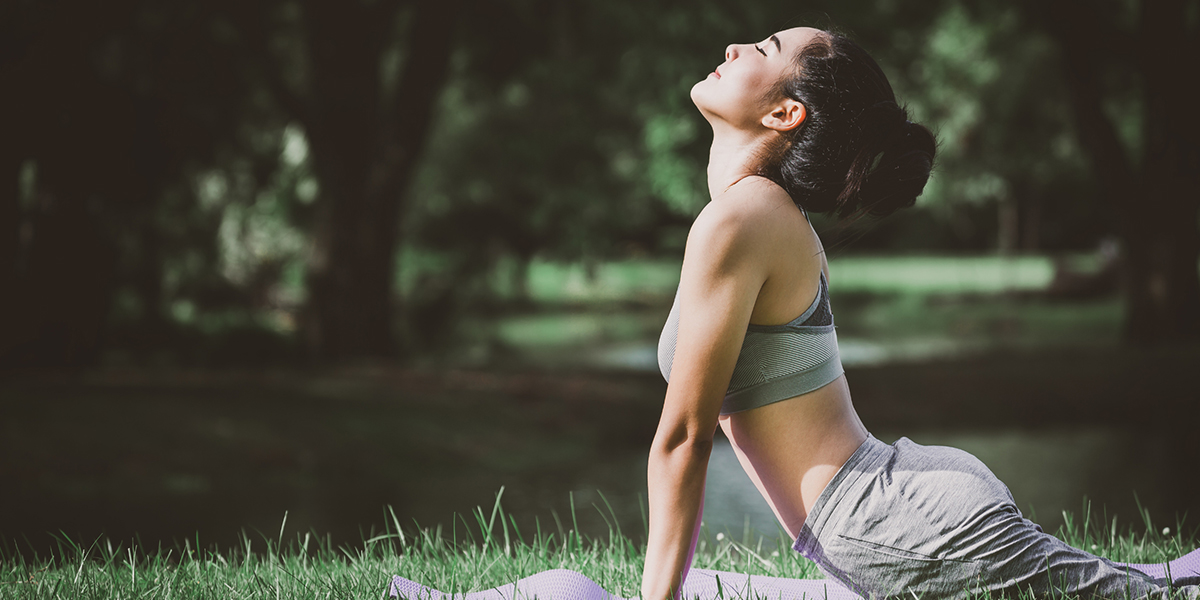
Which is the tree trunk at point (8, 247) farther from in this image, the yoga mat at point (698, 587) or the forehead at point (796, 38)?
the forehead at point (796, 38)

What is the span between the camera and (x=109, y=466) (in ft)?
30.7

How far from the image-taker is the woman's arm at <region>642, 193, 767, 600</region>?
7.60ft

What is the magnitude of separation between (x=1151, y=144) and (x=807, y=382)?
16.7 m

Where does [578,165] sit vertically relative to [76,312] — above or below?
above

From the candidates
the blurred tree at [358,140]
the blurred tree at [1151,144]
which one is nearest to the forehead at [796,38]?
the blurred tree at [358,140]

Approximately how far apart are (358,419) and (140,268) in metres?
6.99

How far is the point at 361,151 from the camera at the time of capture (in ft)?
47.8

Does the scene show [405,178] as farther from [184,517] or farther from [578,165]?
[578,165]

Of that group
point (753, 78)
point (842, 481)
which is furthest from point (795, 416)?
point (753, 78)

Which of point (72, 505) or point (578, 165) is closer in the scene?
point (72, 505)

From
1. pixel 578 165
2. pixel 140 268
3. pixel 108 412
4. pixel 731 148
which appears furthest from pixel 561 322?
pixel 731 148

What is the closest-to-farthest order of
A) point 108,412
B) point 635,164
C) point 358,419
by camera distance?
point 108,412, point 358,419, point 635,164

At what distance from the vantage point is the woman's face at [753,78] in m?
2.53

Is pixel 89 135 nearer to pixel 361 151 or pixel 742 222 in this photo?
pixel 361 151
